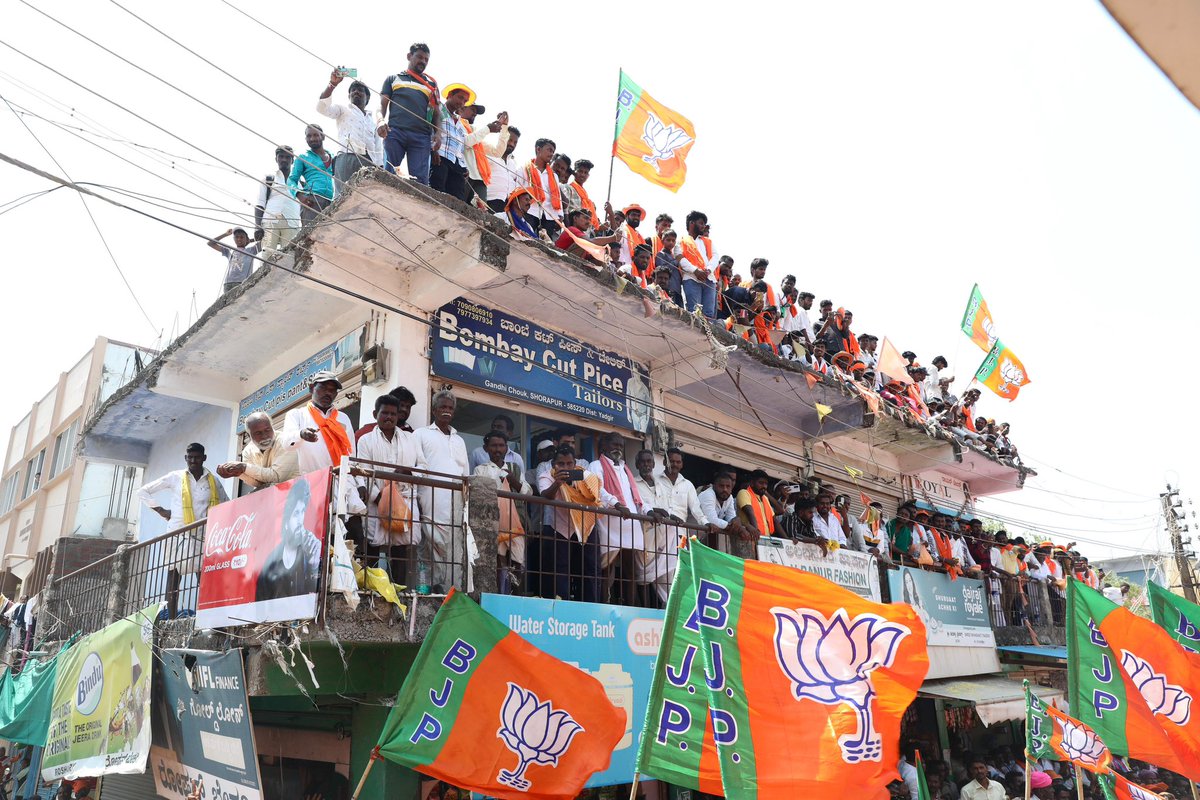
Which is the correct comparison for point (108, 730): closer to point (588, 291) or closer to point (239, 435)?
point (239, 435)

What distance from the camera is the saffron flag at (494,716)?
462cm

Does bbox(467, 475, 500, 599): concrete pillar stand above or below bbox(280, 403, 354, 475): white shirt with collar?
below

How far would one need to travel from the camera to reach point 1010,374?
55.1 feet

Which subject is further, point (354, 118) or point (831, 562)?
point (831, 562)

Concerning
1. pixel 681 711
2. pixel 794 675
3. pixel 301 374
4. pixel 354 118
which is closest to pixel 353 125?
pixel 354 118

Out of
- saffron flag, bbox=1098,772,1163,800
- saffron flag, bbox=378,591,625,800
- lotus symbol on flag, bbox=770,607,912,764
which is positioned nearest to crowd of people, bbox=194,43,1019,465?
saffron flag, bbox=378,591,625,800

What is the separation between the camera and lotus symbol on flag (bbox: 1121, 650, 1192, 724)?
7.20 m

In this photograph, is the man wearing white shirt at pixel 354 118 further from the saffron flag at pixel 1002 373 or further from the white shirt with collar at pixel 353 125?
the saffron flag at pixel 1002 373

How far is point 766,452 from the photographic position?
1201cm

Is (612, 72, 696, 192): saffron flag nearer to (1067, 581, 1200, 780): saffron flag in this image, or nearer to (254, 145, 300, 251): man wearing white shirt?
(254, 145, 300, 251): man wearing white shirt

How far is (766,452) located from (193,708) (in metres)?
8.08

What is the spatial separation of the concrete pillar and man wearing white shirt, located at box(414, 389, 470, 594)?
0.12m

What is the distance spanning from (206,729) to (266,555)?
174 centimetres

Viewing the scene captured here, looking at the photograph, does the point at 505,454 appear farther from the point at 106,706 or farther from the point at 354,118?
the point at 106,706
